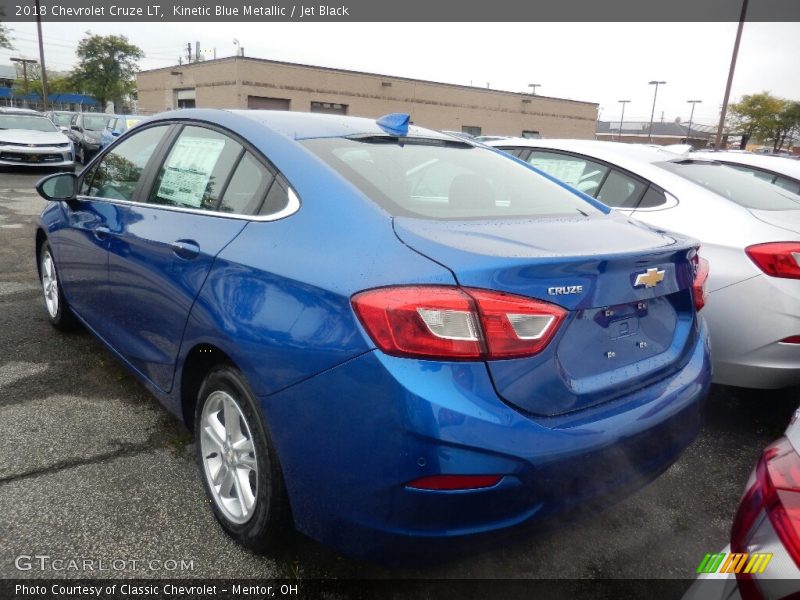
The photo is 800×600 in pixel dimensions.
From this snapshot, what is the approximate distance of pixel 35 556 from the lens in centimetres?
203

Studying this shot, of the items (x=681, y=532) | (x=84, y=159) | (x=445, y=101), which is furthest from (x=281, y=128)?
(x=445, y=101)

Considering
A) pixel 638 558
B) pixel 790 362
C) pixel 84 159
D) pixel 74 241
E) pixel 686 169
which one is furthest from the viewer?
pixel 84 159

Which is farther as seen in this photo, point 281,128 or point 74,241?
point 74,241

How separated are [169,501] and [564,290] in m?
1.81

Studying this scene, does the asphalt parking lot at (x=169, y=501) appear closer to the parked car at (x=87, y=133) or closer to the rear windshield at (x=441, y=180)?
the rear windshield at (x=441, y=180)

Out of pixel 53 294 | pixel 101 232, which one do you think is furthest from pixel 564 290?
pixel 53 294

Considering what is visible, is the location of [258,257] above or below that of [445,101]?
below

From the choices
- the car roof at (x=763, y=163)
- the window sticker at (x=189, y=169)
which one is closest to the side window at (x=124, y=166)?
the window sticker at (x=189, y=169)

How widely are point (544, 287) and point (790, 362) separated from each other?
2.16 meters

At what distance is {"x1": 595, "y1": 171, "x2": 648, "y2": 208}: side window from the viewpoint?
3.77 meters

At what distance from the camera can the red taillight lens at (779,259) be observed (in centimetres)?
289

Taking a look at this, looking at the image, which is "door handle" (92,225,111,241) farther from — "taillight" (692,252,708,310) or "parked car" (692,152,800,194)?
"parked car" (692,152,800,194)

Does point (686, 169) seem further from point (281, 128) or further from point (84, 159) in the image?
point (84, 159)

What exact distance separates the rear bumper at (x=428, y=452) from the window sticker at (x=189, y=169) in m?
1.12
